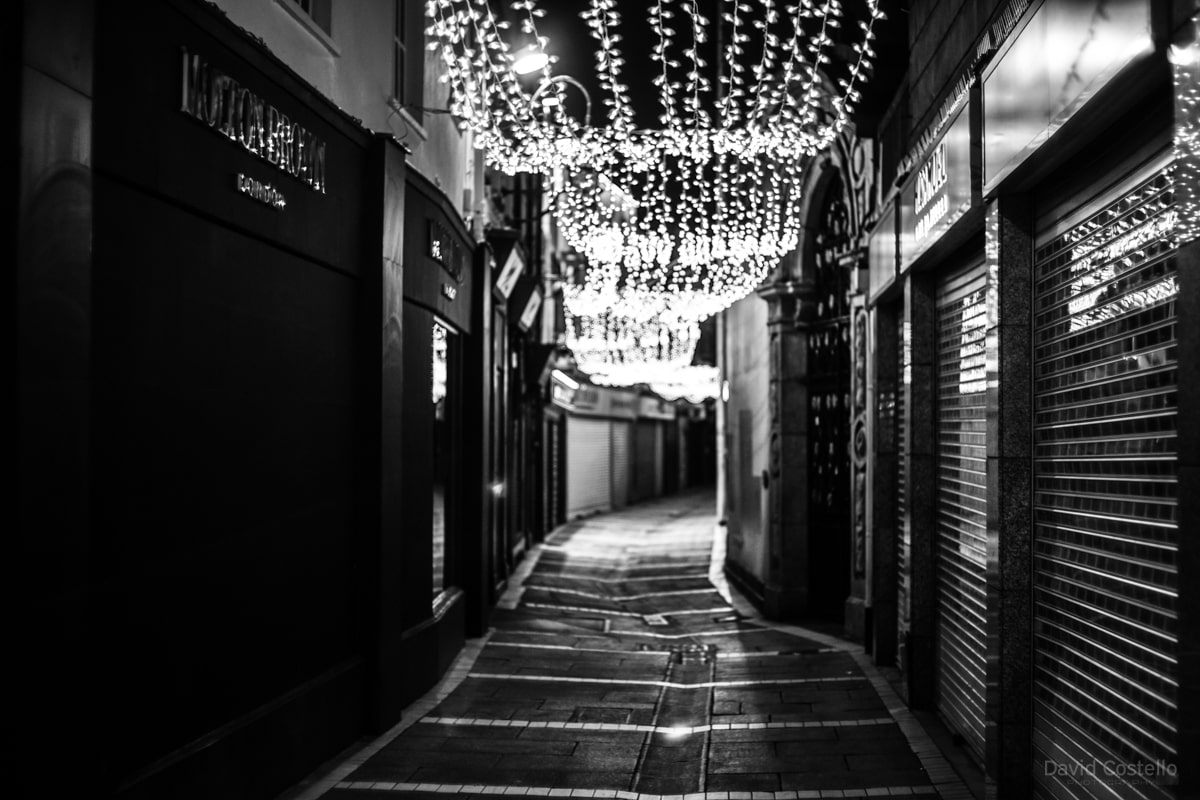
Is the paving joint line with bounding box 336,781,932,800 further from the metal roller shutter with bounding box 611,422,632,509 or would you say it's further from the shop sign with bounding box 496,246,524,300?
the metal roller shutter with bounding box 611,422,632,509

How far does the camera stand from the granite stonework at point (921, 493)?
8289mm

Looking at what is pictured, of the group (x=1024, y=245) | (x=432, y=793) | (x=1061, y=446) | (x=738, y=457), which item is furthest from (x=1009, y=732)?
(x=738, y=457)

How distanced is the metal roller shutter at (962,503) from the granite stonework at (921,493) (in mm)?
84

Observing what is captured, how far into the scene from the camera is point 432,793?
21.0 feet

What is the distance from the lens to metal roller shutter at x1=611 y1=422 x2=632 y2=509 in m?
35.9

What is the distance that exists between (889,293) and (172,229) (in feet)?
21.0

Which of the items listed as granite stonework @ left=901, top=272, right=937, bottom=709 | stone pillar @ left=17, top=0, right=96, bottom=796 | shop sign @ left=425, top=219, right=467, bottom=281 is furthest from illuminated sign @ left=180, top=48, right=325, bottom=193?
granite stonework @ left=901, top=272, right=937, bottom=709

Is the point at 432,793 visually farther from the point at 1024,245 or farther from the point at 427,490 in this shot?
the point at 1024,245

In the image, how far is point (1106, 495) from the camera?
458 centimetres

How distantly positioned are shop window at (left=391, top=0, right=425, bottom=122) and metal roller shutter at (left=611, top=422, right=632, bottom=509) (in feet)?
86.5

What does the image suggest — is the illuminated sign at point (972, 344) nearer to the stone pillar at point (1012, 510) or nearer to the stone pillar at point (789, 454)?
the stone pillar at point (1012, 510)

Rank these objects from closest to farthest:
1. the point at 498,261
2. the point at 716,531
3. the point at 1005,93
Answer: the point at 1005,93 → the point at 498,261 → the point at 716,531

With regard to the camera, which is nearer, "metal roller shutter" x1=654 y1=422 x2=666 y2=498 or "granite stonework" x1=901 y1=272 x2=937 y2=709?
"granite stonework" x1=901 y1=272 x2=937 y2=709

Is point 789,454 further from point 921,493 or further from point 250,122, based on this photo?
point 250,122
